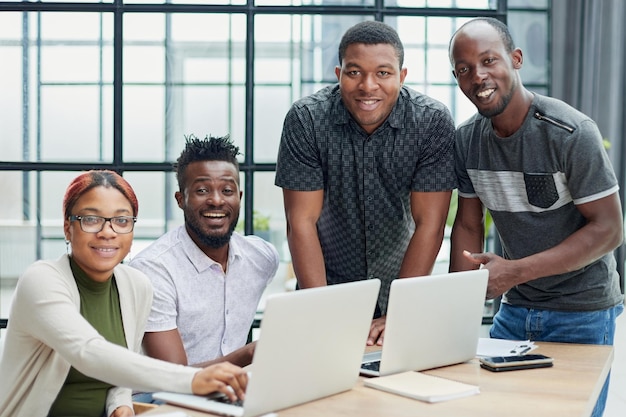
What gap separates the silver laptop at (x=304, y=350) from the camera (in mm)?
1844

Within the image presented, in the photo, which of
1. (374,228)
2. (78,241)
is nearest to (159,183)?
(374,228)

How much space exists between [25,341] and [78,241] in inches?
10.9

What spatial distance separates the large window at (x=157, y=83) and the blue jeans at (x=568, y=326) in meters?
1.14

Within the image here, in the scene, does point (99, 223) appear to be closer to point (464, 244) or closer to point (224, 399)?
point (224, 399)

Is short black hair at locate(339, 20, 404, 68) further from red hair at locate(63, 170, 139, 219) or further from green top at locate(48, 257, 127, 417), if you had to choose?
green top at locate(48, 257, 127, 417)

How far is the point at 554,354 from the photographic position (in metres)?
2.54

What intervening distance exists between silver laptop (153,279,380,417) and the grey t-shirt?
2.76 feet

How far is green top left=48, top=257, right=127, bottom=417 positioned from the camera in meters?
2.32

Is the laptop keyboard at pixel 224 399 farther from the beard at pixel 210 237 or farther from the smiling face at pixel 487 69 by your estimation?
the smiling face at pixel 487 69

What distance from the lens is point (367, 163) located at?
2.92m

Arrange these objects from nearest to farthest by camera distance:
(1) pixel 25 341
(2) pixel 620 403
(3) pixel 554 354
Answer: (1) pixel 25 341
(3) pixel 554 354
(2) pixel 620 403

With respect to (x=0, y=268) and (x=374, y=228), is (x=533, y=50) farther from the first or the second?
(x=0, y=268)

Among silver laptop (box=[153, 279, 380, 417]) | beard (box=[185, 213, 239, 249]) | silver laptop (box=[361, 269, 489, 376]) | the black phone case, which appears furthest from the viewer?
beard (box=[185, 213, 239, 249])

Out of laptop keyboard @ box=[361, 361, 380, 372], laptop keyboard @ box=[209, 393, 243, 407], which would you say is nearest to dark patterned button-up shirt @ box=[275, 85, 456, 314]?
laptop keyboard @ box=[361, 361, 380, 372]
